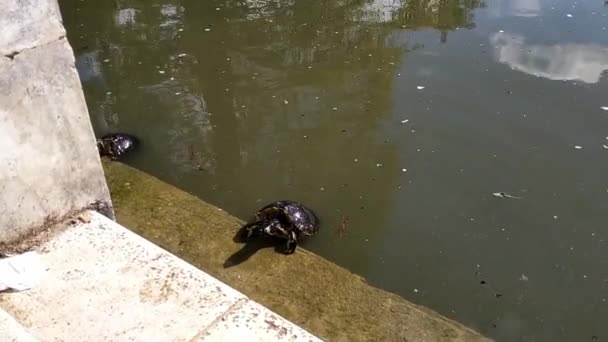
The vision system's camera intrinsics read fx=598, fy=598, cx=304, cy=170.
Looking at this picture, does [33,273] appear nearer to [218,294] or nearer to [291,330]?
[218,294]

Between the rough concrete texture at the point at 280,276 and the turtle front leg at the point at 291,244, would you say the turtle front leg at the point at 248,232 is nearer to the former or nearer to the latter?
the rough concrete texture at the point at 280,276

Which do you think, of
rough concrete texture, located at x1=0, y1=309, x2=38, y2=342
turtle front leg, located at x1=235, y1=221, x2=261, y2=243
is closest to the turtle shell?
turtle front leg, located at x1=235, y1=221, x2=261, y2=243

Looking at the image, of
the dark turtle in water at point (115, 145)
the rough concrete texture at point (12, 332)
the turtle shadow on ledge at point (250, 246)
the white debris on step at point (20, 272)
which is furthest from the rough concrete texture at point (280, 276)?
the rough concrete texture at point (12, 332)

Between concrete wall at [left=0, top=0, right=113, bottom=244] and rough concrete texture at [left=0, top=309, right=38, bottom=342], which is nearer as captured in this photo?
rough concrete texture at [left=0, top=309, right=38, bottom=342]

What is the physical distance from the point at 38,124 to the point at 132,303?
1108 millimetres

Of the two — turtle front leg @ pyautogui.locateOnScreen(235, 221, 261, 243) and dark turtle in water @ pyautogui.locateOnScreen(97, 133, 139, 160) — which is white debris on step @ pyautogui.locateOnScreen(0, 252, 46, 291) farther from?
dark turtle in water @ pyautogui.locateOnScreen(97, 133, 139, 160)

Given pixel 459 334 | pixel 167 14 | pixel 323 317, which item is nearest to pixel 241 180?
pixel 323 317

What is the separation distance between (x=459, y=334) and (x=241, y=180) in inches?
90.1

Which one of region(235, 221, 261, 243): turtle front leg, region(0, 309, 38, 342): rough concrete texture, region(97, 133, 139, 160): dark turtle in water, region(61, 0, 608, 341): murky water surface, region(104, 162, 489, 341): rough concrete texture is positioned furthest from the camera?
region(97, 133, 139, 160): dark turtle in water

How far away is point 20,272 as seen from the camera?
2.76 m

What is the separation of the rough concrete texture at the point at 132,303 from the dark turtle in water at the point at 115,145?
2411mm

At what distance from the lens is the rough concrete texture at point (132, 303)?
96.0 inches

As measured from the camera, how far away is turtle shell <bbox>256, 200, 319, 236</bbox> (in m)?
4.27

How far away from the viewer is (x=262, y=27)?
7.96m
